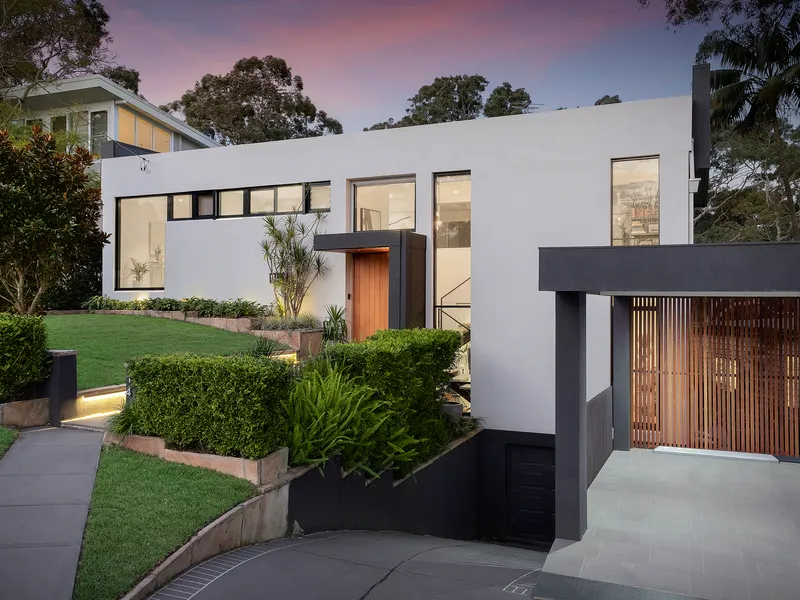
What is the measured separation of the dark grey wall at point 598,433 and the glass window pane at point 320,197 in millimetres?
7702

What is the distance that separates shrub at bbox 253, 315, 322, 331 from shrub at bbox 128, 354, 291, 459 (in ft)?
24.3

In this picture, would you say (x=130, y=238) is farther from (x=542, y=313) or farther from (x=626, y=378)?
(x=626, y=378)

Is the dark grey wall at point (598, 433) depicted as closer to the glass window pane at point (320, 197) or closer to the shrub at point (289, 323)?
the shrub at point (289, 323)

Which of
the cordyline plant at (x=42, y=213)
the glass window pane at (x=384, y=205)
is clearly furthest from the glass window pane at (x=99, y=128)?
the cordyline plant at (x=42, y=213)

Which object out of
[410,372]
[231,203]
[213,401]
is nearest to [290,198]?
[231,203]

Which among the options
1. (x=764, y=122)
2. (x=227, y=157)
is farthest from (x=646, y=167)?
(x=764, y=122)

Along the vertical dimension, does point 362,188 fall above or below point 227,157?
below

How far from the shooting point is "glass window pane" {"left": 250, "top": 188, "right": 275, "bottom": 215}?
1483 centimetres

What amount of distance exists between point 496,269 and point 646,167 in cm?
306

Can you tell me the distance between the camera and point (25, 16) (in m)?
23.3

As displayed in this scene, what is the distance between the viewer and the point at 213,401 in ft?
19.2

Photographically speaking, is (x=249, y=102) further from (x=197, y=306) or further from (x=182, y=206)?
(x=197, y=306)

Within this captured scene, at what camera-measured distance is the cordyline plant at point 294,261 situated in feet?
46.3

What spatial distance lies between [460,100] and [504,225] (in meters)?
25.2
